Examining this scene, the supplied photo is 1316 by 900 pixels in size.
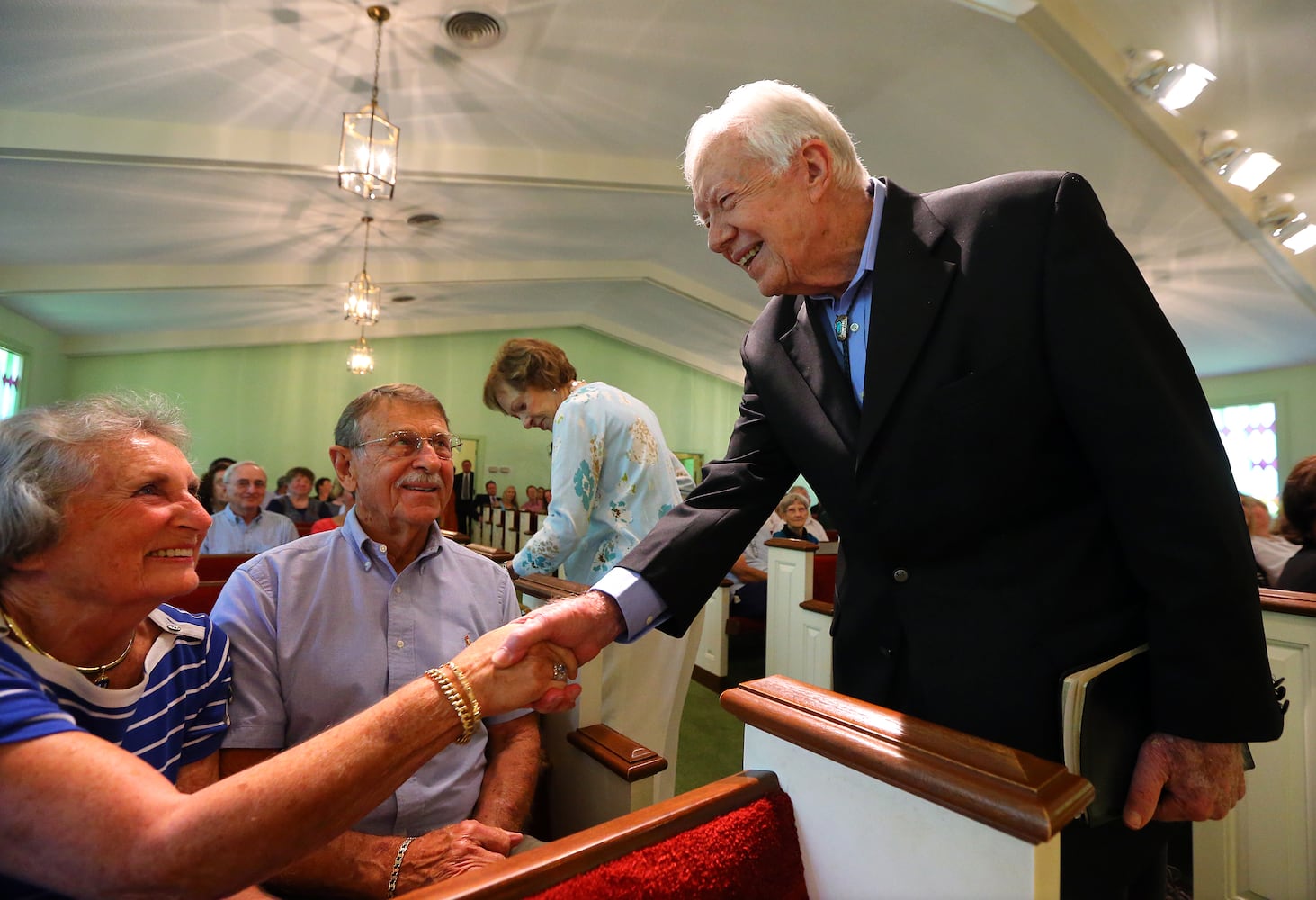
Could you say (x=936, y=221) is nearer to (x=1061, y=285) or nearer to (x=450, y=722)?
(x=1061, y=285)

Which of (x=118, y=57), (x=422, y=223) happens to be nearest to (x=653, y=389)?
(x=422, y=223)

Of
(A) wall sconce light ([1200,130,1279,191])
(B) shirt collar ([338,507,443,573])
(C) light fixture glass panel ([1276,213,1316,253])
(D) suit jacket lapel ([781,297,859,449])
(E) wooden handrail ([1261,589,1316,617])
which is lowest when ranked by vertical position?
(E) wooden handrail ([1261,589,1316,617])

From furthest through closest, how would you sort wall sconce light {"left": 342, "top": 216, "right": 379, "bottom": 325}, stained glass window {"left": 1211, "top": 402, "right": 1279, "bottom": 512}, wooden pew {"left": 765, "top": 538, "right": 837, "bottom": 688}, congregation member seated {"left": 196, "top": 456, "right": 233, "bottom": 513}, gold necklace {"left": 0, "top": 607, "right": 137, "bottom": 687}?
1. stained glass window {"left": 1211, "top": 402, "right": 1279, "bottom": 512}
2. wall sconce light {"left": 342, "top": 216, "right": 379, "bottom": 325}
3. congregation member seated {"left": 196, "top": 456, "right": 233, "bottom": 513}
4. wooden pew {"left": 765, "top": 538, "right": 837, "bottom": 688}
5. gold necklace {"left": 0, "top": 607, "right": 137, "bottom": 687}

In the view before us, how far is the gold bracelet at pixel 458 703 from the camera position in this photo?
87 cm

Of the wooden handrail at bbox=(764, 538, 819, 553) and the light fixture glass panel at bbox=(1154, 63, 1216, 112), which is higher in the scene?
the light fixture glass panel at bbox=(1154, 63, 1216, 112)

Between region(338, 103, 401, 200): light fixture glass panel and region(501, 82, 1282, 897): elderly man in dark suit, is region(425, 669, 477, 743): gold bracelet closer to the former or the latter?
region(501, 82, 1282, 897): elderly man in dark suit

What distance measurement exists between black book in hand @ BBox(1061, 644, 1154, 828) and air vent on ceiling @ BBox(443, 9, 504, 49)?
3952 mm

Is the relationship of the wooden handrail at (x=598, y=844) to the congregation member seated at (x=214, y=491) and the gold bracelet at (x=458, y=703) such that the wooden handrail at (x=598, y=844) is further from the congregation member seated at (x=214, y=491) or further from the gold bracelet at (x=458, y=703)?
the congregation member seated at (x=214, y=491)

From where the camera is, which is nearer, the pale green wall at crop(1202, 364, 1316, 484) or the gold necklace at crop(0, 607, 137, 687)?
the gold necklace at crop(0, 607, 137, 687)

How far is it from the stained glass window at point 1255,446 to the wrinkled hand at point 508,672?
10.1 metres

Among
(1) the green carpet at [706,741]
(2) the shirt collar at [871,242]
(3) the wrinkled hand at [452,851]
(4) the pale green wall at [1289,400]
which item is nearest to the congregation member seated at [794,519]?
(1) the green carpet at [706,741]

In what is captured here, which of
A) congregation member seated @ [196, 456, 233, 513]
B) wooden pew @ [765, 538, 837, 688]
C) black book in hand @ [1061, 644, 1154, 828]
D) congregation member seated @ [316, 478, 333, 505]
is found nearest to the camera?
black book in hand @ [1061, 644, 1154, 828]

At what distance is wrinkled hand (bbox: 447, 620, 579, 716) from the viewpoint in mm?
918

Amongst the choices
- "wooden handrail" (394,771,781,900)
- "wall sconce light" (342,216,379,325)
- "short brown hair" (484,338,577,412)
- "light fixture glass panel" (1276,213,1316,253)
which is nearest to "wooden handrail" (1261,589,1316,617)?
"wooden handrail" (394,771,781,900)
